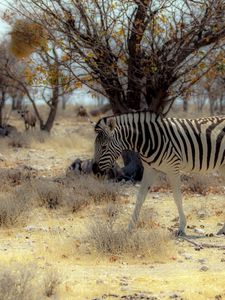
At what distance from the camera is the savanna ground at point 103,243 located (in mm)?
5852

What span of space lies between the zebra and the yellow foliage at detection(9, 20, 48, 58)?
18.9ft

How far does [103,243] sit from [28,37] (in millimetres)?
10186

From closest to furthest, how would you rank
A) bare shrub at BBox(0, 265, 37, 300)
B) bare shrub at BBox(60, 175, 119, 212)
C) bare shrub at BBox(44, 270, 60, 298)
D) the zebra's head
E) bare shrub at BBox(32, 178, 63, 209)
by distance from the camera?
bare shrub at BBox(0, 265, 37, 300)
bare shrub at BBox(44, 270, 60, 298)
the zebra's head
bare shrub at BBox(60, 175, 119, 212)
bare shrub at BBox(32, 178, 63, 209)

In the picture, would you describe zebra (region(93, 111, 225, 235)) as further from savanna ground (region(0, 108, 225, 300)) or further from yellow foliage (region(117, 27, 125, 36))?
yellow foliage (region(117, 27, 125, 36))

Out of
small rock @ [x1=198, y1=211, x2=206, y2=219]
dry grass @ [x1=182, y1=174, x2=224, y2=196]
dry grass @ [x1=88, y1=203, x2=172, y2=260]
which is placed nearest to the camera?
dry grass @ [x1=88, y1=203, x2=172, y2=260]

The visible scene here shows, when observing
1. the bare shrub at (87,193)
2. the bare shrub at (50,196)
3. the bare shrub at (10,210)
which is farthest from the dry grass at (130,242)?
the bare shrub at (50,196)

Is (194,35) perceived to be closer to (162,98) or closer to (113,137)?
(162,98)

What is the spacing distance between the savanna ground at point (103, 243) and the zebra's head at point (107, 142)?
0.95 metres

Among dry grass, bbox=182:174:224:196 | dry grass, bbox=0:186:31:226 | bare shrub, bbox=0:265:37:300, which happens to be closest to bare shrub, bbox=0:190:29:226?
dry grass, bbox=0:186:31:226

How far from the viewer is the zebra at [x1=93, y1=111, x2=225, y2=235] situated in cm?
863

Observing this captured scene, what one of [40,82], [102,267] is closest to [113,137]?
[102,267]

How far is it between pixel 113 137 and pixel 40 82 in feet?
20.1

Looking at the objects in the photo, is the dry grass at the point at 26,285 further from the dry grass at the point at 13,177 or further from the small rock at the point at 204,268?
the dry grass at the point at 13,177

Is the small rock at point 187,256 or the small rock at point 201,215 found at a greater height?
the small rock at point 187,256
